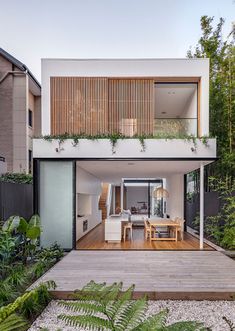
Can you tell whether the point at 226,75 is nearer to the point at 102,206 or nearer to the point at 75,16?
the point at 75,16

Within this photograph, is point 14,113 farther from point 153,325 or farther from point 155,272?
point 153,325

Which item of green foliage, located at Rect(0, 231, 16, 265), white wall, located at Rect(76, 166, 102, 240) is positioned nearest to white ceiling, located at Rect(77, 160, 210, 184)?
white wall, located at Rect(76, 166, 102, 240)

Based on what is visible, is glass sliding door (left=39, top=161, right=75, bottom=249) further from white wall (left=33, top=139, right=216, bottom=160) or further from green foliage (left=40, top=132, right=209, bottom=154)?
green foliage (left=40, top=132, right=209, bottom=154)

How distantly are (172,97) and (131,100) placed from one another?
259 centimetres

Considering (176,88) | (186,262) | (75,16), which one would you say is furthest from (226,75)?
(186,262)

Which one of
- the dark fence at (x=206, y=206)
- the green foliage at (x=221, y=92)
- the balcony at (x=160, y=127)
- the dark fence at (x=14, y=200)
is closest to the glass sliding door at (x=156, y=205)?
the dark fence at (x=206, y=206)

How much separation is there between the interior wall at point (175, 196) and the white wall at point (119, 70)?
4.67 m

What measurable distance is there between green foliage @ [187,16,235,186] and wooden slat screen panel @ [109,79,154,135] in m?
3.68

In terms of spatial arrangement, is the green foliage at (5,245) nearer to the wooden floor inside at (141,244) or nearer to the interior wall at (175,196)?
the wooden floor inside at (141,244)

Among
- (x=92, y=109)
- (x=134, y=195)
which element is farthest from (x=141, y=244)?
(x=134, y=195)

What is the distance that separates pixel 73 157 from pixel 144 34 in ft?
31.7

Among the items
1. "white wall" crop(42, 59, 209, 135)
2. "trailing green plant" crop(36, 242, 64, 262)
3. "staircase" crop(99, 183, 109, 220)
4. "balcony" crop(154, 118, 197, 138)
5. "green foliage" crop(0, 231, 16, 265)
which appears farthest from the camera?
"staircase" crop(99, 183, 109, 220)

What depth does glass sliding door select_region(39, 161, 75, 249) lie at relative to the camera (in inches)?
355

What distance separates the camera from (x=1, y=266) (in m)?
6.20
